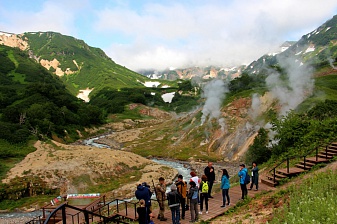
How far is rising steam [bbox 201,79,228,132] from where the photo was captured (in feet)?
199

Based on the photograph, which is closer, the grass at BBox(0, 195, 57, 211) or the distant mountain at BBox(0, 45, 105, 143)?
the grass at BBox(0, 195, 57, 211)

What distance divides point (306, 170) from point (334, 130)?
7712 millimetres

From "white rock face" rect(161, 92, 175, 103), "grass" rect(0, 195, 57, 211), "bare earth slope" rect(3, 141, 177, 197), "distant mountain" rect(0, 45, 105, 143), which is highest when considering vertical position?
"white rock face" rect(161, 92, 175, 103)

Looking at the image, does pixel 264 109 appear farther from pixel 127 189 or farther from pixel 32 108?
pixel 32 108

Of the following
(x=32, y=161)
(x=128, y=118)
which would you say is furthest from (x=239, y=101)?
(x=128, y=118)

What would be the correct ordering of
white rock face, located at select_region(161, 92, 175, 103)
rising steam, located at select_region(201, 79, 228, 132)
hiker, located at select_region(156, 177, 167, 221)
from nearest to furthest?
hiker, located at select_region(156, 177, 167, 221), rising steam, located at select_region(201, 79, 228, 132), white rock face, located at select_region(161, 92, 175, 103)

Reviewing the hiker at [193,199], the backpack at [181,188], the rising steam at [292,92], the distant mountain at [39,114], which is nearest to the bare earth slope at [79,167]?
the distant mountain at [39,114]

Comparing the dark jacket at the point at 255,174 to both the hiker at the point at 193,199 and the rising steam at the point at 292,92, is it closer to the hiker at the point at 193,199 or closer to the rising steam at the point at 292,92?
the hiker at the point at 193,199

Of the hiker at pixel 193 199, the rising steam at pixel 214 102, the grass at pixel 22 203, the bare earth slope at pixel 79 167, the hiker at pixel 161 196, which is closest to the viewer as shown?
the hiker at pixel 193 199

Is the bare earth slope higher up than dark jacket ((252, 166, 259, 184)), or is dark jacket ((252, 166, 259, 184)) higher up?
dark jacket ((252, 166, 259, 184))

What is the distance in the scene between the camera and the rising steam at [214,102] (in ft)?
199

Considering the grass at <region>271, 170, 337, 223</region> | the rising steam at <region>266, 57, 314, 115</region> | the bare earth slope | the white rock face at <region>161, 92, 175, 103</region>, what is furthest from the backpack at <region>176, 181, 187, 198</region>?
the white rock face at <region>161, 92, 175, 103</region>

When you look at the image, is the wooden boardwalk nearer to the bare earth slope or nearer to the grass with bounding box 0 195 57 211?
the bare earth slope

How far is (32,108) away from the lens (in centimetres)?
7488
